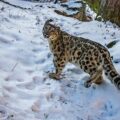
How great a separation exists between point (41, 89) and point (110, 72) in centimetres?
131

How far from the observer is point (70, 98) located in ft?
24.8

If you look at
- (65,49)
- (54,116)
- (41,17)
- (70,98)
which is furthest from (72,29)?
(54,116)

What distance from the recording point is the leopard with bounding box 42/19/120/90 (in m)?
7.84

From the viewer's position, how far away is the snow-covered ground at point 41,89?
22.3ft

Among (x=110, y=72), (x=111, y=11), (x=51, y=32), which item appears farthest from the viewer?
(x=111, y=11)

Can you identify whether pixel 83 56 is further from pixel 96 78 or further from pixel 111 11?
pixel 111 11

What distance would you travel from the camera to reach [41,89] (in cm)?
777

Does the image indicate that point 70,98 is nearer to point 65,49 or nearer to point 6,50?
point 65,49

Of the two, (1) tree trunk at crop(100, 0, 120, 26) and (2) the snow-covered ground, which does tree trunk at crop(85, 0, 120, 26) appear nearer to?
(1) tree trunk at crop(100, 0, 120, 26)

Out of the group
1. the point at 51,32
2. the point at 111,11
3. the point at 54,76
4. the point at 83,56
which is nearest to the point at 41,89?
the point at 54,76

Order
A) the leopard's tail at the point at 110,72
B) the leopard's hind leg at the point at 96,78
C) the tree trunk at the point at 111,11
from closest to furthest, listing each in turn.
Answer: the leopard's tail at the point at 110,72 < the leopard's hind leg at the point at 96,78 < the tree trunk at the point at 111,11

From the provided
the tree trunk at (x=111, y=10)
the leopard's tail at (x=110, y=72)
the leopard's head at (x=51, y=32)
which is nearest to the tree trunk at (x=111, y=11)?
Result: the tree trunk at (x=111, y=10)

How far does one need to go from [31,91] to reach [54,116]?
3.39 feet

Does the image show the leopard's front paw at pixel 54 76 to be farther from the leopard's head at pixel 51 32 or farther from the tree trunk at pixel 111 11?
the tree trunk at pixel 111 11
